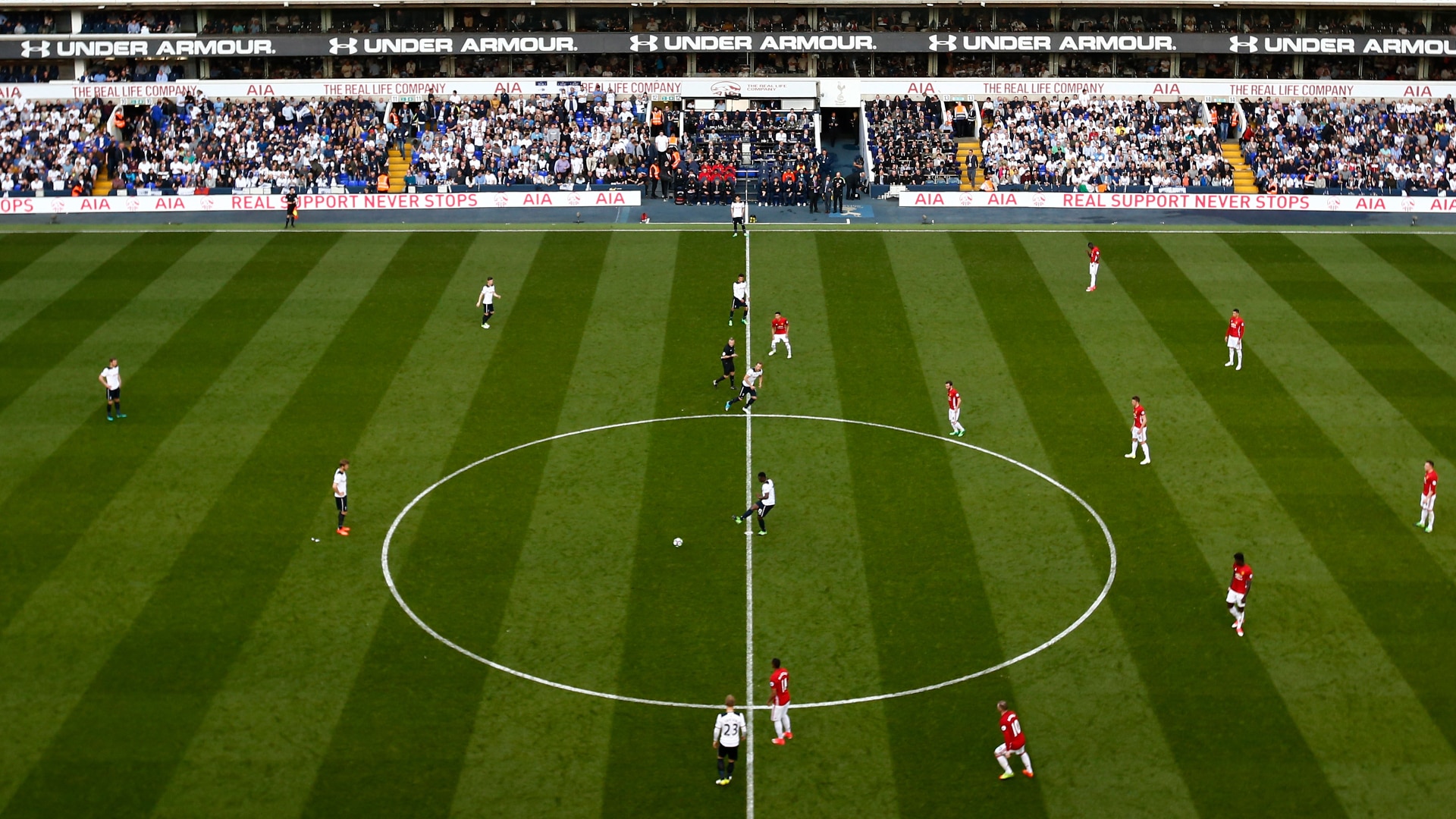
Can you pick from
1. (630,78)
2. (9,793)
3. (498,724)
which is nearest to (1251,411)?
(498,724)

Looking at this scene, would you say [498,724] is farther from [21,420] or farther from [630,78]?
[630,78]

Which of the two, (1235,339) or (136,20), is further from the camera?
(136,20)

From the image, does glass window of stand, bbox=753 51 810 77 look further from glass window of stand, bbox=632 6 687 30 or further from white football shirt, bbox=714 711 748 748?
white football shirt, bbox=714 711 748 748

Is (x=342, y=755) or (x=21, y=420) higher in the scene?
(x=21, y=420)

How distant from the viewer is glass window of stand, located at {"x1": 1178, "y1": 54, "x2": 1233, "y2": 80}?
8256cm

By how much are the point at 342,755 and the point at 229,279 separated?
32464 millimetres

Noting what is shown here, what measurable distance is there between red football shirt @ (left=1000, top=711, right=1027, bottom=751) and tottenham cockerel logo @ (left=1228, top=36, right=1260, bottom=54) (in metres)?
62.2

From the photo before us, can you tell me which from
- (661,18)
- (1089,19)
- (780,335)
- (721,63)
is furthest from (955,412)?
(1089,19)

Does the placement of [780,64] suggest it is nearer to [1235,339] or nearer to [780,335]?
[780,335]

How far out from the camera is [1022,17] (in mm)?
81812

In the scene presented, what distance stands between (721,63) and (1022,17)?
16.1m

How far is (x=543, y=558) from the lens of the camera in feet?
118

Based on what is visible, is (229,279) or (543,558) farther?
(229,279)

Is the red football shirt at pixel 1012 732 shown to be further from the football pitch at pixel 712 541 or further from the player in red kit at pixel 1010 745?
the football pitch at pixel 712 541
